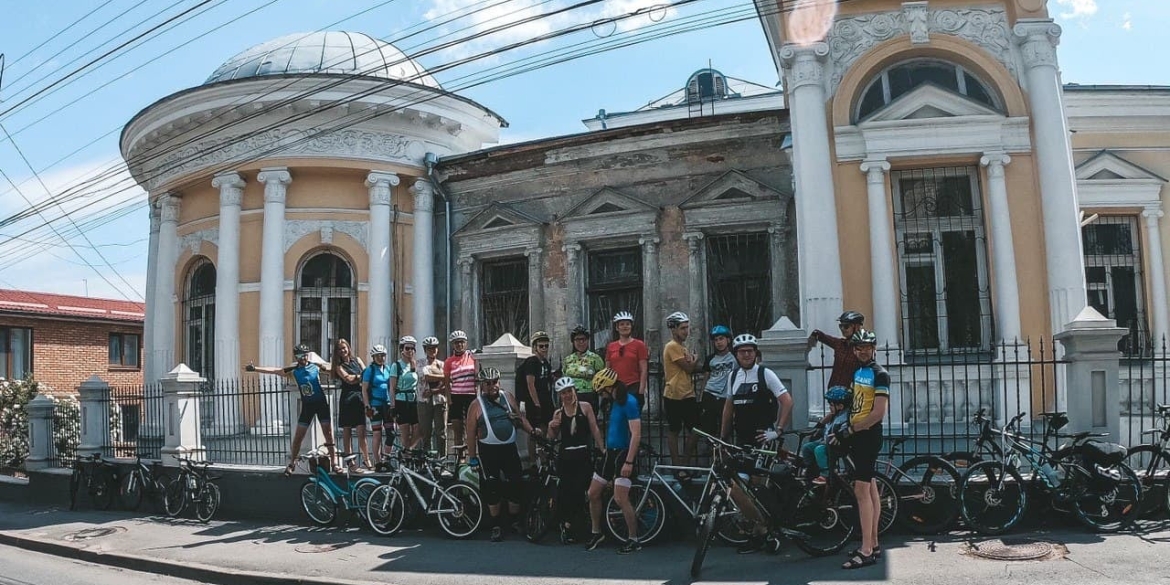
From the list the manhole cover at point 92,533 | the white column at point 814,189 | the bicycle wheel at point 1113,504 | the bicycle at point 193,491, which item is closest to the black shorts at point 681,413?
the white column at point 814,189

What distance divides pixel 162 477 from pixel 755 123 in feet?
32.2

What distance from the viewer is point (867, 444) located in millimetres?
6992

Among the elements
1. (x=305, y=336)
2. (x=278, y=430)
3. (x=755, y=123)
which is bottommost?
(x=278, y=430)

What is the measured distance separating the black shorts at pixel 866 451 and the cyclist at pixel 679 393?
7.26 feet

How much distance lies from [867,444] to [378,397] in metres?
5.92

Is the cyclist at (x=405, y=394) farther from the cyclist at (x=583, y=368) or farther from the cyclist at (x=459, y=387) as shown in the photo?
the cyclist at (x=583, y=368)

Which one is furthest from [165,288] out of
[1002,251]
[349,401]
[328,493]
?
[1002,251]

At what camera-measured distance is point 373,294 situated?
16484 mm

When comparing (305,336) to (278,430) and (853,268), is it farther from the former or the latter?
(853,268)

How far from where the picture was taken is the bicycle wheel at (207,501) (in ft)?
37.1

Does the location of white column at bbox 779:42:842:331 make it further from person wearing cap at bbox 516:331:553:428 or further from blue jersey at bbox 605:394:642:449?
blue jersey at bbox 605:394:642:449

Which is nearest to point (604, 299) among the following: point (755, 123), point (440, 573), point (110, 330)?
point (755, 123)

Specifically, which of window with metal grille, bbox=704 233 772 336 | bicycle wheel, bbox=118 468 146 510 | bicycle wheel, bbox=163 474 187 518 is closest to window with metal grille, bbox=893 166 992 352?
window with metal grille, bbox=704 233 772 336

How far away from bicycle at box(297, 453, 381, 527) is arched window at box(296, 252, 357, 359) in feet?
20.4
